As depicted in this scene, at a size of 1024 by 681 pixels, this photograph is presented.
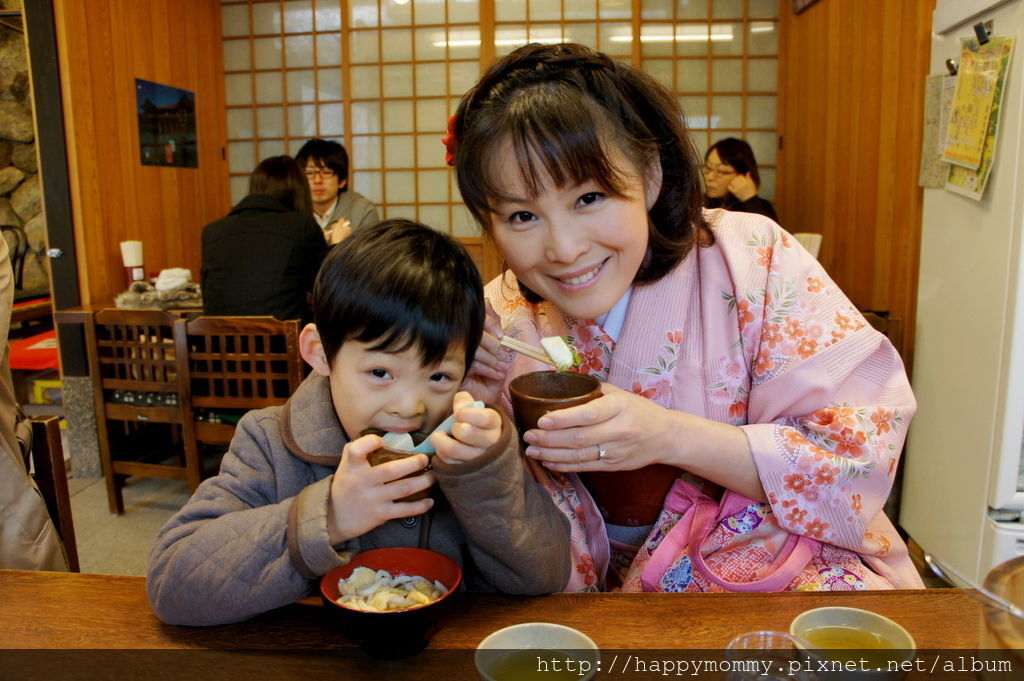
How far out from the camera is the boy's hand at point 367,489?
0.91 meters

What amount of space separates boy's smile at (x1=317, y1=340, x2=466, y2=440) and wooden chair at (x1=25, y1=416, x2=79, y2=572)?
0.73m

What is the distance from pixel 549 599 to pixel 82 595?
613 mm

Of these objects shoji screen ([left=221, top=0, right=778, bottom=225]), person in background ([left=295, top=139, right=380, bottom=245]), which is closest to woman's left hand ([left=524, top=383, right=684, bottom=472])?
person in background ([left=295, top=139, right=380, bottom=245])

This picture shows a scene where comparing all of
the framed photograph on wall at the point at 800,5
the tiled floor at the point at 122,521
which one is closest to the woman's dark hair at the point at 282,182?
the tiled floor at the point at 122,521

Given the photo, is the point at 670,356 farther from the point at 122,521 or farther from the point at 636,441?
the point at 122,521

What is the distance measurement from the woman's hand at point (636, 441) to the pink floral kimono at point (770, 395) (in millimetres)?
38

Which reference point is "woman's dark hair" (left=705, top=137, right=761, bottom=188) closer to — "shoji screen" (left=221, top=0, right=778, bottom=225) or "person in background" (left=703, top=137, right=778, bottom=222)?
"person in background" (left=703, top=137, right=778, bottom=222)

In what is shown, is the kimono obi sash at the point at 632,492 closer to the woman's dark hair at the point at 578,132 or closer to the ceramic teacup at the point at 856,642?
the woman's dark hair at the point at 578,132

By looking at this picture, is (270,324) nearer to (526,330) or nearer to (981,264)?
(526,330)

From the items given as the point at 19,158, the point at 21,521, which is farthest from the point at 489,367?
the point at 19,158

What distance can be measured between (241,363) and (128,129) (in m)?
2.42

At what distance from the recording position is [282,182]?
3.61 meters

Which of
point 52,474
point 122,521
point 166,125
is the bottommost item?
point 122,521

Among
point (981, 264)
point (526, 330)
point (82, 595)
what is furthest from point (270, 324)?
point (981, 264)
